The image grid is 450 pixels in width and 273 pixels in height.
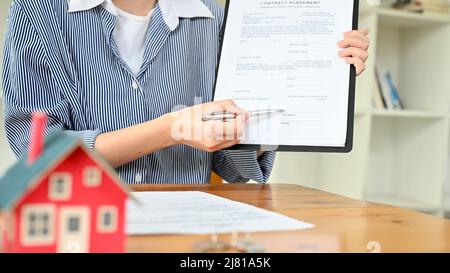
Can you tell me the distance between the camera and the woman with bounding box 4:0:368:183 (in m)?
0.98

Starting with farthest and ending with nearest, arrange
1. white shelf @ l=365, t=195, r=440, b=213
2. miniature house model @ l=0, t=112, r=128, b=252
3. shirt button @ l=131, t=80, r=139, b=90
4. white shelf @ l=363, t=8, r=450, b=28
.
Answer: white shelf @ l=365, t=195, r=440, b=213 < white shelf @ l=363, t=8, r=450, b=28 < shirt button @ l=131, t=80, r=139, b=90 < miniature house model @ l=0, t=112, r=128, b=252

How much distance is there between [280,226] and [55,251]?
11.7 inches

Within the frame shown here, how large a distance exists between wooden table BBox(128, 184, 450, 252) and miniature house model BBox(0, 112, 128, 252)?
0.10 metres

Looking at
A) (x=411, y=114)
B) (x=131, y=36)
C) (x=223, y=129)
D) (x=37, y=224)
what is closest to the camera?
(x=37, y=224)

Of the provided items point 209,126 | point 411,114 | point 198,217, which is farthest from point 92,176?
point 411,114

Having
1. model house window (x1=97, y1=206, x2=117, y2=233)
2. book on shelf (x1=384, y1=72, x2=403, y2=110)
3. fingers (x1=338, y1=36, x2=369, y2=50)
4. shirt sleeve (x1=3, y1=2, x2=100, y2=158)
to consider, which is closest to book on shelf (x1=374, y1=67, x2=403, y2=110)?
book on shelf (x1=384, y1=72, x2=403, y2=110)

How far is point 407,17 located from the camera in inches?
83.0

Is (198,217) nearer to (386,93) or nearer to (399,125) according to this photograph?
(386,93)

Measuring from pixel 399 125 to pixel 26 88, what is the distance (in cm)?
181

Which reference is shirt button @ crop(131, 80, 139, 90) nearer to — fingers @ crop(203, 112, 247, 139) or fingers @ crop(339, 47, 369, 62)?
fingers @ crop(203, 112, 247, 139)

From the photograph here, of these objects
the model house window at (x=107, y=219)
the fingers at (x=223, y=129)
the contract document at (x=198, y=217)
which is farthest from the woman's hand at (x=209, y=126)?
the model house window at (x=107, y=219)
